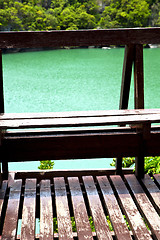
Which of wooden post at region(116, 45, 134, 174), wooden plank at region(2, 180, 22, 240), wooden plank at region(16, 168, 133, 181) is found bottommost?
wooden plank at region(16, 168, 133, 181)

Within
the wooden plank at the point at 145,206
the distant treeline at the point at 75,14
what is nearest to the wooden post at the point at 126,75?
the wooden plank at the point at 145,206

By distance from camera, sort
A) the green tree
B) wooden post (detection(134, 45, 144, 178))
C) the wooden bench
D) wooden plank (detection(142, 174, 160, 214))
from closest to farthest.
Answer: wooden plank (detection(142, 174, 160, 214)) → the wooden bench → wooden post (detection(134, 45, 144, 178)) → the green tree

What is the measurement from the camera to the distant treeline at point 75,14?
204 ft

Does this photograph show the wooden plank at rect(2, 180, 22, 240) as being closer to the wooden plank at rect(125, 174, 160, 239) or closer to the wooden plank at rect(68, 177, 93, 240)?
the wooden plank at rect(68, 177, 93, 240)

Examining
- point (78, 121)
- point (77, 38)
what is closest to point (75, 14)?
point (77, 38)

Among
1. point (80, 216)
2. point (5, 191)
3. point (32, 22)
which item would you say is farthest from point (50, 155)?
point (32, 22)

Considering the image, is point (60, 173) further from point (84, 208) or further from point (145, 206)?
point (145, 206)

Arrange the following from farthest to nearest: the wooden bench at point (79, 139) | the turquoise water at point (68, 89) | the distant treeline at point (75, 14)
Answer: the distant treeline at point (75, 14) < the turquoise water at point (68, 89) < the wooden bench at point (79, 139)

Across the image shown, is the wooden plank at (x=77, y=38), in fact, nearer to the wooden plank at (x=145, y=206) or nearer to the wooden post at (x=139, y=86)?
the wooden post at (x=139, y=86)

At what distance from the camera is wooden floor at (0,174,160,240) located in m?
1.98

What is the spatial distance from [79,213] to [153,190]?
0.56m

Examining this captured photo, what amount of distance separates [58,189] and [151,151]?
0.67 m

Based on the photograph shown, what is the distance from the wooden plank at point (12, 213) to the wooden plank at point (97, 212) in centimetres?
43

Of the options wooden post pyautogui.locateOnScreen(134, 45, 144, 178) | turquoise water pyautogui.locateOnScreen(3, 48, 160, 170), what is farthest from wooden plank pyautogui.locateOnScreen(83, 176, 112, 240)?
turquoise water pyautogui.locateOnScreen(3, 48, 160, 170)
